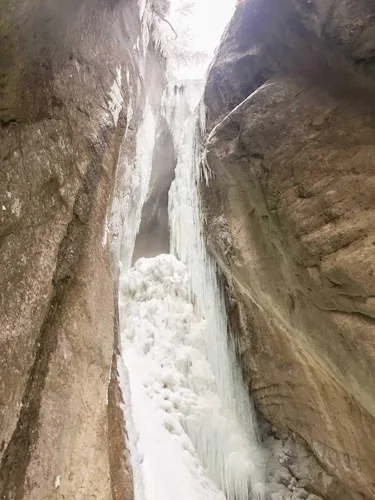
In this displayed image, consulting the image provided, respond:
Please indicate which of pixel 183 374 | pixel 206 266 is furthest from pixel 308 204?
pixel 183 374

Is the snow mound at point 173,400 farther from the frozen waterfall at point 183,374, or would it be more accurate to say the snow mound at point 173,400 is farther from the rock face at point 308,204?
the rock face at point 308,204

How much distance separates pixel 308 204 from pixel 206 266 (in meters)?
2.92

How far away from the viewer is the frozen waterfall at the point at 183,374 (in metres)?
4.06

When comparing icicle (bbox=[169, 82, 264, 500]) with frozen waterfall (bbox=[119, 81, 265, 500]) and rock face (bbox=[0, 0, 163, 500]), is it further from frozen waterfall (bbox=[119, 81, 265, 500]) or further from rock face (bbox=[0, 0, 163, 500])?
rock face (bbox=[0, 0, 163, 500])

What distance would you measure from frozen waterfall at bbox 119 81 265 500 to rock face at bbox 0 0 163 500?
1.13 metres

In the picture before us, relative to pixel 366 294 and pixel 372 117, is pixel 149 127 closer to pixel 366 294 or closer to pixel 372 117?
pixel 372 117

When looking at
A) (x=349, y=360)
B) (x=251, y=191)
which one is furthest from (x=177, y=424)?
(x=251, y=191)

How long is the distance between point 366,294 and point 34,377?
7.24 ft

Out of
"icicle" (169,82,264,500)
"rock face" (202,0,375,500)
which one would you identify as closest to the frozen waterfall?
"icicle" (169,82,264,500)

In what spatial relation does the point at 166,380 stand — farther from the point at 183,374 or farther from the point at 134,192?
the point at 134,192

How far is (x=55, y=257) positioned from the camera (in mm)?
2211

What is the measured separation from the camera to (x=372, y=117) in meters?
2.78

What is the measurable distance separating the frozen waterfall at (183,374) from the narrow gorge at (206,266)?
0.11 ft

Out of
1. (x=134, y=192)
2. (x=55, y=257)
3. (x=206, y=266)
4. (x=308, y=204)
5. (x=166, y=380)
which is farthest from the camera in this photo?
(x=206, y=266)
